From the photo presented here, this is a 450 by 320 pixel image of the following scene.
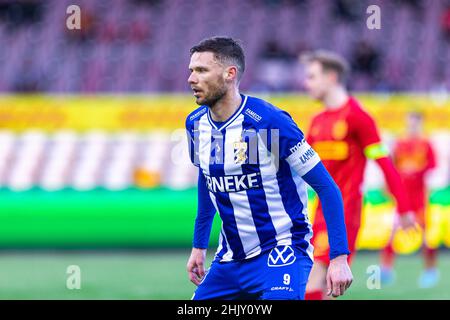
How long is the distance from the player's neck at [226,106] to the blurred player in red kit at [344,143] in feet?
6.37

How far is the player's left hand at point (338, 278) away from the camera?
4.90 metres

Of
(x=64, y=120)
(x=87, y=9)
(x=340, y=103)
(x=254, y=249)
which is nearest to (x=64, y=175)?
(x=64, y=120)

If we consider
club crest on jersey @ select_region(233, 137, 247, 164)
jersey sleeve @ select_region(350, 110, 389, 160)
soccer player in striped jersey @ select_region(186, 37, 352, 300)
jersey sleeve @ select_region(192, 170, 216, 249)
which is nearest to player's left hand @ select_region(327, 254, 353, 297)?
soccer player in striped jersey @ select_region(186, 37, 352, 300)

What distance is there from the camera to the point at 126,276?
38.7ft

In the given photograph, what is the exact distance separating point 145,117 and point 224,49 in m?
12.0

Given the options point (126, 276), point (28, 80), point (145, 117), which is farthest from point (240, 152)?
point (28, 80)

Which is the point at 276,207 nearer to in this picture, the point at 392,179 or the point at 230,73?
the point at 230,73

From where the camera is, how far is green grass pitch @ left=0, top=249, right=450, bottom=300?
10125 millimetres

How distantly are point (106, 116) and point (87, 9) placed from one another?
5045 mm

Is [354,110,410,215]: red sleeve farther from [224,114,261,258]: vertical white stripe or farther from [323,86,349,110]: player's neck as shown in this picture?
[224,114,261,258]: vertical white stripe

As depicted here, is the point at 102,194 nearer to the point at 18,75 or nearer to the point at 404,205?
the point at 18,75

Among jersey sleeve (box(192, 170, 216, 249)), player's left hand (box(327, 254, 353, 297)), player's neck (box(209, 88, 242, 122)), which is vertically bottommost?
player's left hand (box(327, 254, 353, 297))
